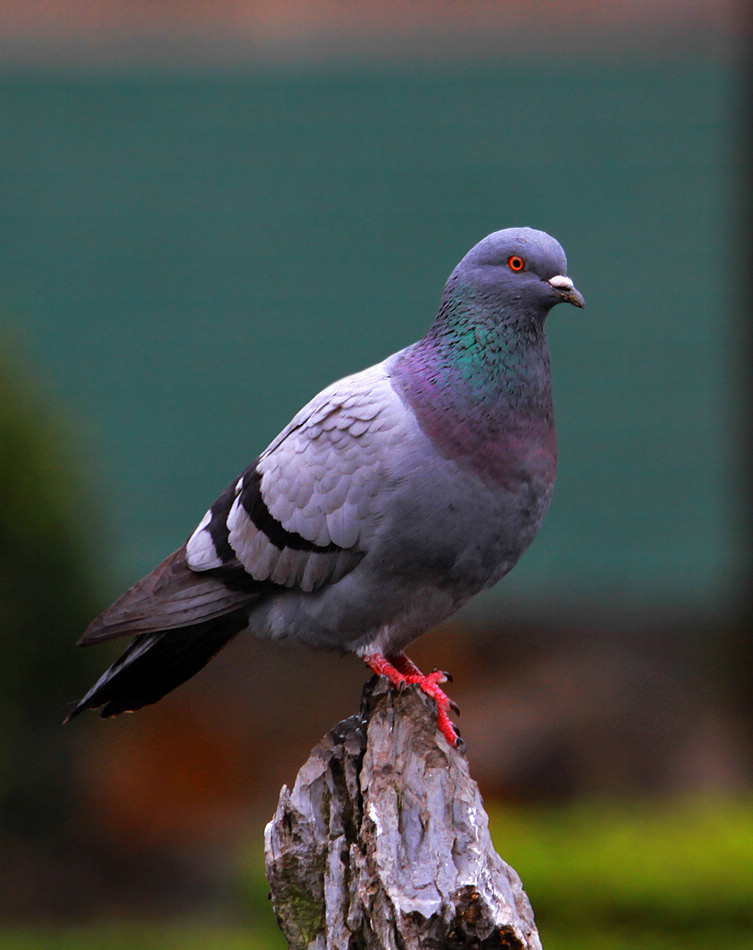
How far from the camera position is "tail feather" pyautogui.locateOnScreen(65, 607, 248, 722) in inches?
162

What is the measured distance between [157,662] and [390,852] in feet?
4.36

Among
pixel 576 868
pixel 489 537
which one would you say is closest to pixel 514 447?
pixel 489 537

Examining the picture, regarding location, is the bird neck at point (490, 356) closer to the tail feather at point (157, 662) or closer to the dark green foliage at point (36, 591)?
the tail feather at point (157, 662)

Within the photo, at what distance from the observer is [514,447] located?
3760mm

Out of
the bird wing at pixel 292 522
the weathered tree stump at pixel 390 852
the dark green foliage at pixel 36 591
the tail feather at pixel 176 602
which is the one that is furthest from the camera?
the dark green foliage at pixel 36 591

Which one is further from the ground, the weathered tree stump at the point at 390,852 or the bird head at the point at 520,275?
the bird head at the point at 520,275

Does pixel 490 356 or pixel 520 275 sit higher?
pixel 520 275

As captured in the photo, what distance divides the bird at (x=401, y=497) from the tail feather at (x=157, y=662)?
0.01 metres

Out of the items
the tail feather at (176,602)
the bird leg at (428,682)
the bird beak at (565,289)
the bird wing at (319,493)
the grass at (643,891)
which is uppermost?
the bird beak at (565,289)

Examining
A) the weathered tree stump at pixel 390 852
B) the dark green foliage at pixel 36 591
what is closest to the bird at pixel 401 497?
the weathered tree stump at pixel 390 852

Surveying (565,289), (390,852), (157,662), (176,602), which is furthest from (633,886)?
(565,289)

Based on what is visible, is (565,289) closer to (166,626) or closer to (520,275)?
(520,275)

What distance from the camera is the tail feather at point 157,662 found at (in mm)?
4109

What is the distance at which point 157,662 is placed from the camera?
13.9ft
